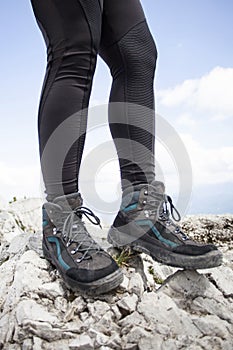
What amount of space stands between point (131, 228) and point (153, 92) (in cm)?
77

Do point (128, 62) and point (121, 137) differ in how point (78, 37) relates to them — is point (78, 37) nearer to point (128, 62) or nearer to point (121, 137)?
point (128, 62)

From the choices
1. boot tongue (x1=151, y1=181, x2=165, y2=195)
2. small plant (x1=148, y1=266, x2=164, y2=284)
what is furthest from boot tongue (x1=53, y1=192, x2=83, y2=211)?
small plant (x1=148, y1=266, x2=164, y2=284)

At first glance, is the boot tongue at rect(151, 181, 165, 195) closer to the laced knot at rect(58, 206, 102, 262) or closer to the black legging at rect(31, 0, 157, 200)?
the black legging at rect(31, 0, 157, 200)

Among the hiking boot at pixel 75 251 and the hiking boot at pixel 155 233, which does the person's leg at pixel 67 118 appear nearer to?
the hiking boot at pixel 75 251

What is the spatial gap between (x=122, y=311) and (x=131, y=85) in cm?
115

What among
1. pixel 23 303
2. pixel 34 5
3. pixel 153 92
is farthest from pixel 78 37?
pixel 23 303

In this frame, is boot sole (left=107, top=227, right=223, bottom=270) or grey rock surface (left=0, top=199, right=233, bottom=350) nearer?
grey rock surface (left=0, top=199, right=233, bottom=350)

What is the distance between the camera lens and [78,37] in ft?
6.22

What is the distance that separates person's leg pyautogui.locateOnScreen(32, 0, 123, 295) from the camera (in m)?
1.89

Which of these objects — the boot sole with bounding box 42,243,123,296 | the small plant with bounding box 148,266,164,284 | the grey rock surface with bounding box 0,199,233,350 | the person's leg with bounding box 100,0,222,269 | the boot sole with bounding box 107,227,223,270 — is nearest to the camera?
the grey rock surface with bounding box 0,199,233,350

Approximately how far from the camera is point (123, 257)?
2.17 m

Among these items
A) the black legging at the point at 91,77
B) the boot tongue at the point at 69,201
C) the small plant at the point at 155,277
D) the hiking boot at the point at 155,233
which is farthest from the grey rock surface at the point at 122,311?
the black legging at the point at 91,77

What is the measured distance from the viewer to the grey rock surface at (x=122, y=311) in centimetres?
165

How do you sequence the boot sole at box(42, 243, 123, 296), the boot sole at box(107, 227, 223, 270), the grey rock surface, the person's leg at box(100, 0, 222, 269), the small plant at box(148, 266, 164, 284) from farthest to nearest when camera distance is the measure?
the small plant at box(148, 266, 164, 284), the person's leg at box(100, 0, 222, 269), the boot sole at box(107, 227, 223, 270), the boot sole at box(42, 243, 123, 296), the grey rock surface
